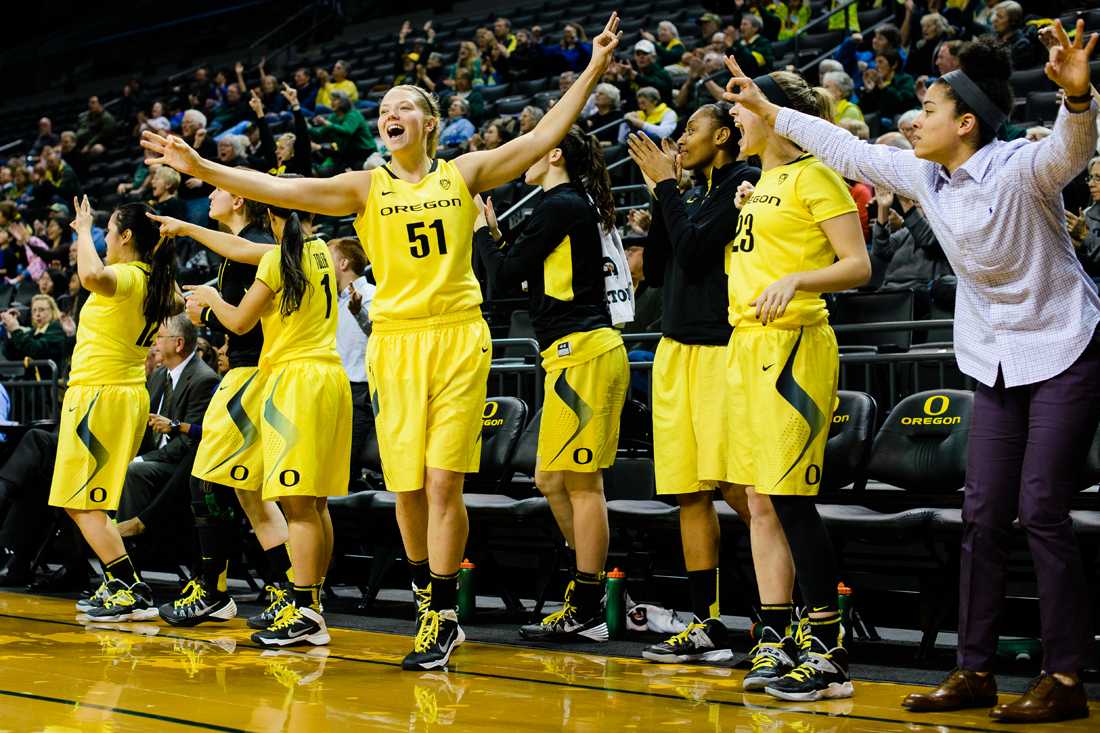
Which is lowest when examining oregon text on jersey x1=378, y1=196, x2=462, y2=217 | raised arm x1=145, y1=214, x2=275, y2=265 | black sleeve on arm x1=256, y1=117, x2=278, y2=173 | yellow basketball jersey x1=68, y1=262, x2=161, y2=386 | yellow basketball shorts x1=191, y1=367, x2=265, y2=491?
yellow basketball shorts x1=191, y1=367, x2=265, y2=491

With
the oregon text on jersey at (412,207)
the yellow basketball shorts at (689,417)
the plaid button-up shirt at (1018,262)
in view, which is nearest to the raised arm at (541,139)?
the oregon text on jersey at (412,207)

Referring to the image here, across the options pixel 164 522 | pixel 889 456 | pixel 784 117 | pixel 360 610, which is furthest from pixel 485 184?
pixel 164 522

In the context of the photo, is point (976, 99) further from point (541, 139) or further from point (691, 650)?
point (691, 650)

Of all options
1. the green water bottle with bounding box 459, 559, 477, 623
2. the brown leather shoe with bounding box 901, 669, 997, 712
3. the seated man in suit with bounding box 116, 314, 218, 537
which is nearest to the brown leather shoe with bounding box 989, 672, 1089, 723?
the brown leather shoe with bounding box 901, 669, 997, 712

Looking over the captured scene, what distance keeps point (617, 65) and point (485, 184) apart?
7.45m

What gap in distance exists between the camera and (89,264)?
566cm

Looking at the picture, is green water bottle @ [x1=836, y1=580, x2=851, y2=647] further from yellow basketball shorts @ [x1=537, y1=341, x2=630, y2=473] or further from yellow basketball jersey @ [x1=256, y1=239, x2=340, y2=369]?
yellow basketball jersey @ [x1=256, y1=239, x2=340, y2=369]

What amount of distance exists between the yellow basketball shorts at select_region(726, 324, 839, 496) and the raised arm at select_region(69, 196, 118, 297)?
2.97m

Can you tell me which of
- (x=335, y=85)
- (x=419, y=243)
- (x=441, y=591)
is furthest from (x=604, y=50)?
(x=335, y=85)

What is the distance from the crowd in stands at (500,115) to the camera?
7.54 metres

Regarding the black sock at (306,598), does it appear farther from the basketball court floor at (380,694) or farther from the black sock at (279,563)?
the black sock at (279,563)

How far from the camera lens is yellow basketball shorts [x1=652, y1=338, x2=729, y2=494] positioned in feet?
15.1

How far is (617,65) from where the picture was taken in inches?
466

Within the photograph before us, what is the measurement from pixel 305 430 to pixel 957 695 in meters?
2.63
